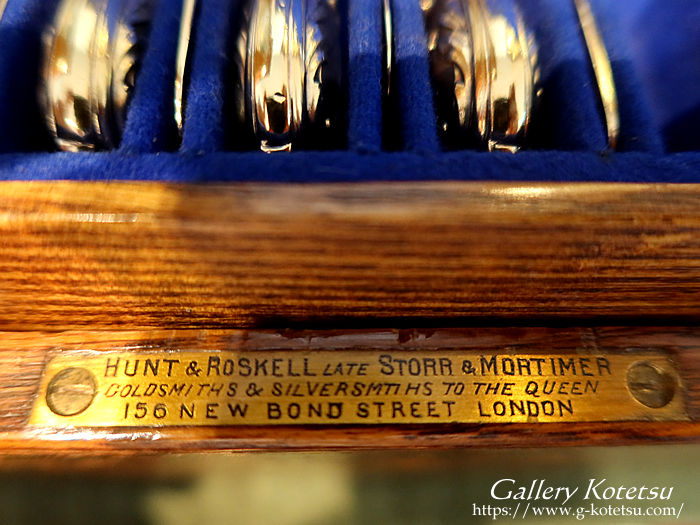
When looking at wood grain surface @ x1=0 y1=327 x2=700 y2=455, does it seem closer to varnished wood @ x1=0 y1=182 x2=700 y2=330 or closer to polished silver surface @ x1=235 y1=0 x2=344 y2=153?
varnished wood @ x1=0 y1=182 x2=700 y2=330

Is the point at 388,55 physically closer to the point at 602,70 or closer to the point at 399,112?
the point at 399,112

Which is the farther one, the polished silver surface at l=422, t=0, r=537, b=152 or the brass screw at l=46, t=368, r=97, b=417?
Result: the polished silver surface at l=422, t=0, r=537, b=152

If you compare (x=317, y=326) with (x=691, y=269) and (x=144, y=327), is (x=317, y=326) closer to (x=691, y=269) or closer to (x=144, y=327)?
(x=144, y=327)

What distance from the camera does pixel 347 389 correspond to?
35 cm

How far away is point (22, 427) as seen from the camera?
344 mm

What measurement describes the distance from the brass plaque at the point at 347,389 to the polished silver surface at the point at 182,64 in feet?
0.72

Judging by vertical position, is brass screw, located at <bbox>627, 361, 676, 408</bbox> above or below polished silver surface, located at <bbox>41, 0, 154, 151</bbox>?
below

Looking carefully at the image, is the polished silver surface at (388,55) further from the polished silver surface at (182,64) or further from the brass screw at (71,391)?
the brass screw at (71,391)

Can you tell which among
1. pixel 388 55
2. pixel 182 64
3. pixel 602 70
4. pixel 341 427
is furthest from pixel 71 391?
pixel 602 70

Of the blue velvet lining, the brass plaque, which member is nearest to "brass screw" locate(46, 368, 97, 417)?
the brass plaque

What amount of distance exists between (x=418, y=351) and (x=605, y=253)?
0.14m

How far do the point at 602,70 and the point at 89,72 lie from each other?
0.46m

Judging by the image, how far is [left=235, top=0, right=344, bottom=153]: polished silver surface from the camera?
17.1 inches

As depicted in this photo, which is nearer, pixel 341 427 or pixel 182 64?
pixel 341 427
